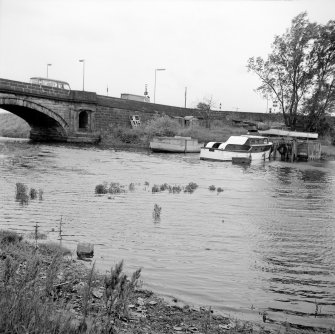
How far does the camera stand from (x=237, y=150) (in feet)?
126

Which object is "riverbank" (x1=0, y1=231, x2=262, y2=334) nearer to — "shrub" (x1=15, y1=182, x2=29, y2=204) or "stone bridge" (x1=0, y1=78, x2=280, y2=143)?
"shrub" (x1=15, y1=182, x2=29, y2=204)

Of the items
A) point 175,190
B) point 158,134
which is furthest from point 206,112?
point 175,190

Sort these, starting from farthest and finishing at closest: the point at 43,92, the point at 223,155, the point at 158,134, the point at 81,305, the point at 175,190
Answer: the point at 158,134
the point at 43,92
the point at 223,155
the point at 175,190
the point at 81,305

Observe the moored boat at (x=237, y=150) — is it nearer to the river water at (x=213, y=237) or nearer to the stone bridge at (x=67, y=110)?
the river water at (x=213, y=237)

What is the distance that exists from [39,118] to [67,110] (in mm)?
5443

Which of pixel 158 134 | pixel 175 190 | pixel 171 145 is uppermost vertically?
pixel 158 134

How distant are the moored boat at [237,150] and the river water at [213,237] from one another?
17.3 m

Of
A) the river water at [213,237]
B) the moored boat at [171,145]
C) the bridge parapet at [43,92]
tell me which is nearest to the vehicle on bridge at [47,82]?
the bridge parapet at [43,92]

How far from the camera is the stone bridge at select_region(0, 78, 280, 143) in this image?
160 feet

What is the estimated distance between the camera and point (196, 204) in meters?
15.4

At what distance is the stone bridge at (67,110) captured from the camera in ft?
160

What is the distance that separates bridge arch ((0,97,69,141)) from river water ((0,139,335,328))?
98.8ft

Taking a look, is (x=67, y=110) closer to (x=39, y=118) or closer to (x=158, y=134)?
(x=39, y=118)

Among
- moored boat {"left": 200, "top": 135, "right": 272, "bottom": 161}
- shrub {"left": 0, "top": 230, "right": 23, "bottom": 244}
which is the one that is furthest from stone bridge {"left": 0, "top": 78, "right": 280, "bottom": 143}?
shrub {"left": 0, "top": 230, "right": 23, "bottom": 244}
